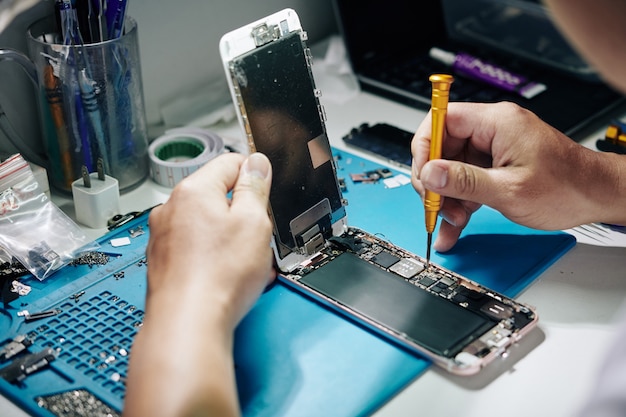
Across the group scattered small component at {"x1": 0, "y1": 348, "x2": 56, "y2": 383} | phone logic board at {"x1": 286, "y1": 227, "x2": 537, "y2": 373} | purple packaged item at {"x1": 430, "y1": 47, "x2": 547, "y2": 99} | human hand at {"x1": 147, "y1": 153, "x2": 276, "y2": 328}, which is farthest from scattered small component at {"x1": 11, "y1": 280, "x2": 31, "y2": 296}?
purple packaged item at {"x1": 430, "y1": 47, "x2": 547, "y2": 99}

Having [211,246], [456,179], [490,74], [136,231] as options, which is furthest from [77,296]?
[490,74]

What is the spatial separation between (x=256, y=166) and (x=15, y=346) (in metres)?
0.35

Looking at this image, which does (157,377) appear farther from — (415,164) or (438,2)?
(438,2)

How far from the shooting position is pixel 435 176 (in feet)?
3.29

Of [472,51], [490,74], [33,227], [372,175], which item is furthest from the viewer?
[472,51]

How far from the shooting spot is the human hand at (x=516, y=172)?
1.06 metres

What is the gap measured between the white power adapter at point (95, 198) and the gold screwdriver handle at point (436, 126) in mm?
457

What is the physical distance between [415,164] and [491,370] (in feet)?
1.03

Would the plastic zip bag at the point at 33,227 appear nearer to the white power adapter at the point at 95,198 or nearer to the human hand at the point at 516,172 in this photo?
Answer: the white power adapter at the point at 95,198

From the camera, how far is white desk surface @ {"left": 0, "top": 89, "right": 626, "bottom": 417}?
2.86 ft

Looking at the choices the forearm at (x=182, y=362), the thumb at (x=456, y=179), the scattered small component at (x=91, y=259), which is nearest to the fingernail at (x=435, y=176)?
the thumb at (x=456, y=179)

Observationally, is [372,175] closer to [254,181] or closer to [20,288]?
[254,181]

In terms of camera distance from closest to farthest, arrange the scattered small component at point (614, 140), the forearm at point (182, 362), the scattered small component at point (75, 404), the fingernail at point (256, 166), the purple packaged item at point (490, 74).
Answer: the forearm at point (182, 362) → the scattered small component at point (75, 404) → the fingernail at point (256, 166) → the scattered small component at point (614, 140) → the purple packaged item at point (490, 74)

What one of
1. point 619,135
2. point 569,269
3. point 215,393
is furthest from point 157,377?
point 619,135
